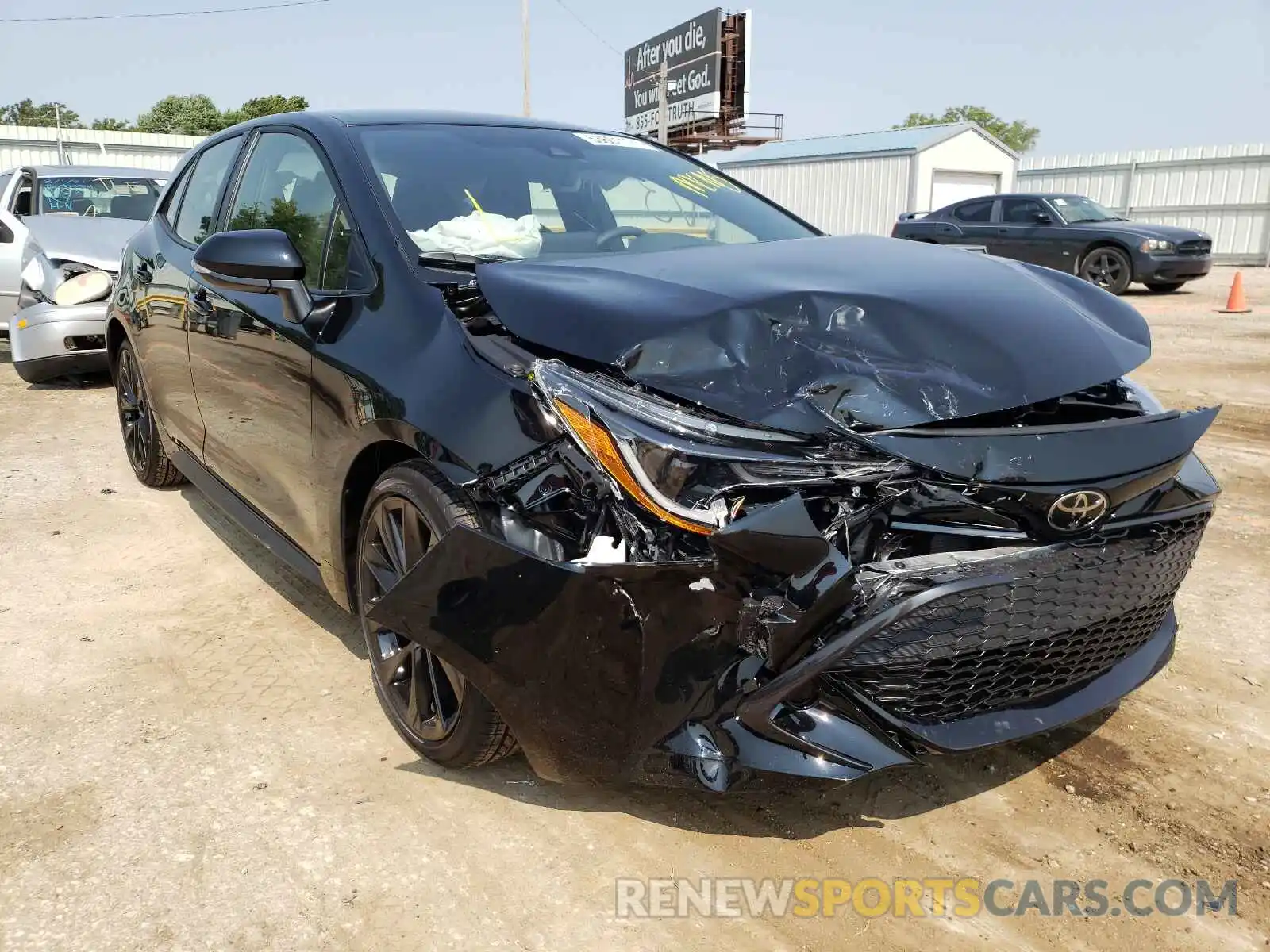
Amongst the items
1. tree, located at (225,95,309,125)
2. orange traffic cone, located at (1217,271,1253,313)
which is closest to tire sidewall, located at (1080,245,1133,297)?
orange traffic cone, located at (1217,271,1253,313)

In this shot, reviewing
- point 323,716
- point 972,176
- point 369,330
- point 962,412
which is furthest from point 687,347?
point 972,176

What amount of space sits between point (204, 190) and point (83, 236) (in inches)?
187

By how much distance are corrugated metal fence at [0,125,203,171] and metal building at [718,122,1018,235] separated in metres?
16.2

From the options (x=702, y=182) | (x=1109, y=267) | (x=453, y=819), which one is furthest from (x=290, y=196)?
(x=1109, y=267)

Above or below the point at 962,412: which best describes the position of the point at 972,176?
above

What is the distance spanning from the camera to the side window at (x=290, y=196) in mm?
2934

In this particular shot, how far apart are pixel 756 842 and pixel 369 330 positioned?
61.8 inches

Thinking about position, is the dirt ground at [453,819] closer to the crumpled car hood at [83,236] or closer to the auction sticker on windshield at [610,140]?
the auction sticker on windshield at [610,140]

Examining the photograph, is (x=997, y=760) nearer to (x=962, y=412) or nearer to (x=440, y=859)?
(x=962, y=412)

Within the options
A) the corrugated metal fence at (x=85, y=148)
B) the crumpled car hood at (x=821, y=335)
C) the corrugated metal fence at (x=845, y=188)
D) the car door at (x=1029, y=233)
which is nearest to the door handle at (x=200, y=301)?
the crumpled car hood at (x=821, y=335)

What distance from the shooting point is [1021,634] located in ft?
6.53

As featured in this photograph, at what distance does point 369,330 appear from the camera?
258 cm

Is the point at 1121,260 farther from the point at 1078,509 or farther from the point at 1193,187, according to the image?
the point at 1078,509

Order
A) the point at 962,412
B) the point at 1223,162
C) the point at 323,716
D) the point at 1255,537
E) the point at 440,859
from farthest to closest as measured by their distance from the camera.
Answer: the point at 1223,162 → the point at 1255,537 → the point at 323,716 → the point at 440,859 → the point at 962,412
